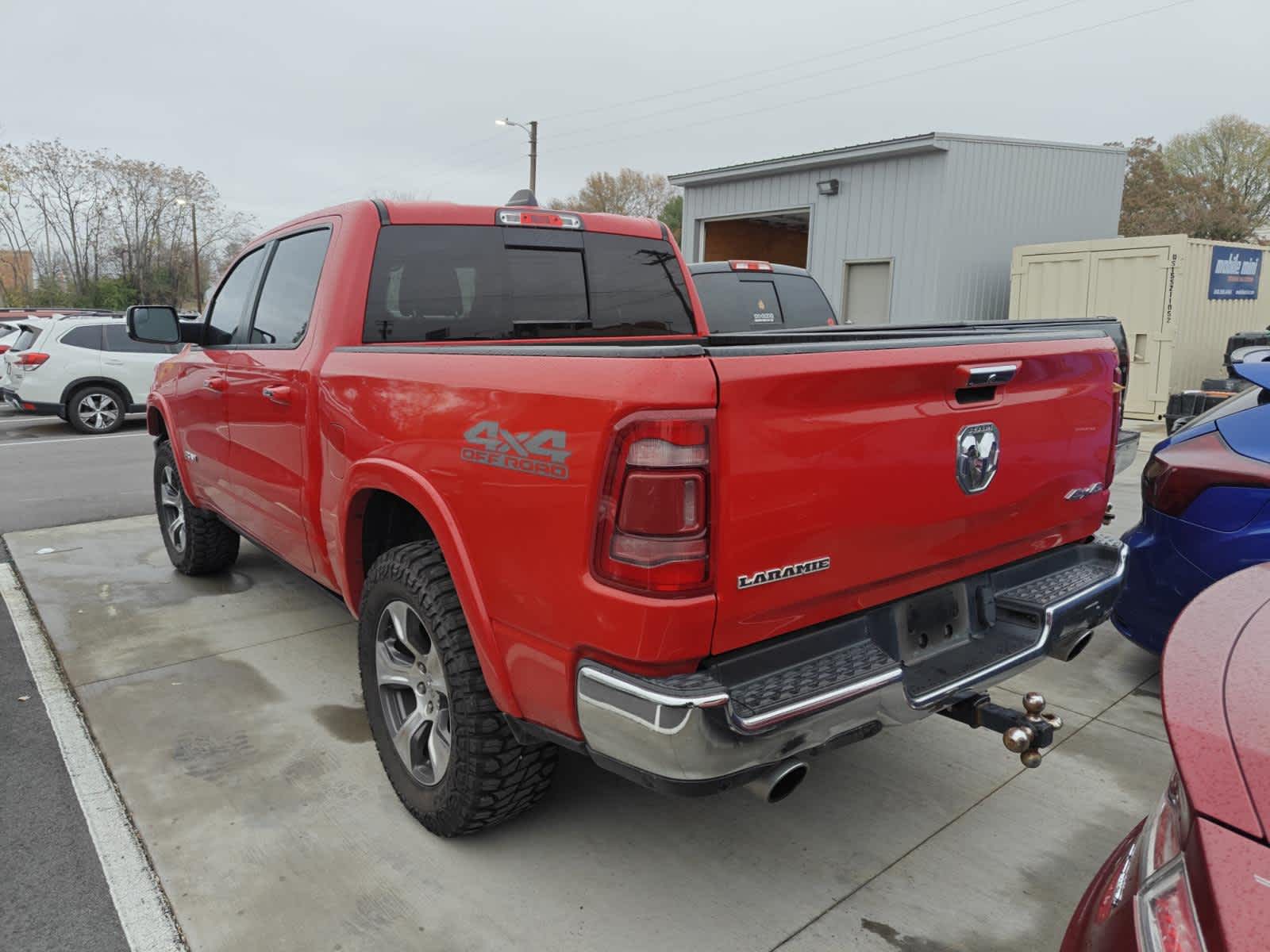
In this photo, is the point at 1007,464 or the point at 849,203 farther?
the point at 849,203

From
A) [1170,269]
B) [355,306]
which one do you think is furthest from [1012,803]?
[1170,269]

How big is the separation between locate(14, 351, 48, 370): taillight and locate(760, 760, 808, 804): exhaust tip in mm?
13997

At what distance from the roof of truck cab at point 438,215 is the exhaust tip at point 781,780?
2454 millimetres

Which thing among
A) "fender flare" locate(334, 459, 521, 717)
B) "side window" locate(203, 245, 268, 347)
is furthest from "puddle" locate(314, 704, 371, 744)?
"side window" locate(203, 245, 268, 347)

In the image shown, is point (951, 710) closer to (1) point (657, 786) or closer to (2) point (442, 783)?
(1) point (657, 786)

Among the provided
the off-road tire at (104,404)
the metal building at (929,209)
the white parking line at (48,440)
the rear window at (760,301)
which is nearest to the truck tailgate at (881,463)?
the rear window at (760,301)

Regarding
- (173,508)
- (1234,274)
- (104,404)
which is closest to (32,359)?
(104,404)

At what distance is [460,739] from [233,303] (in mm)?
2950

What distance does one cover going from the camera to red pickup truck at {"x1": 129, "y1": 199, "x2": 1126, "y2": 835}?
194cm

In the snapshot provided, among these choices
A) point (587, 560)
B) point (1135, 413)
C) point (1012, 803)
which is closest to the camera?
point (587, 560)

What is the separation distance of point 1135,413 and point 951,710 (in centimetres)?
1291

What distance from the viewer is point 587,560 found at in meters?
2.01

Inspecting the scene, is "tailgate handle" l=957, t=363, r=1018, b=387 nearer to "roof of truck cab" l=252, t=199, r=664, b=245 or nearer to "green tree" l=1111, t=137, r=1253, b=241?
"roof of truck cab" l=252, t=199, r=664, b=245

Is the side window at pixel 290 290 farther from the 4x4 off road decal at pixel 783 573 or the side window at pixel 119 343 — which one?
the side window at pixel 119 343
